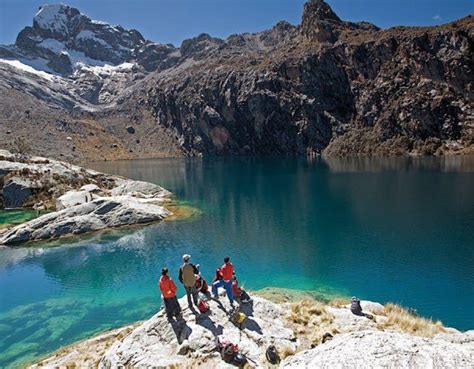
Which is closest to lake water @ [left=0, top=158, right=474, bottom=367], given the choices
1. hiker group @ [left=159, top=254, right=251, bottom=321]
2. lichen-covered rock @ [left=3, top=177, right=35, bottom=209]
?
hiker group @ [left=159, top=254, right=251, bottom=321]

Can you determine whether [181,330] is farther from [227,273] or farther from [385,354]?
[385,354]

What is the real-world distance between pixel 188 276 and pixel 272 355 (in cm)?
559

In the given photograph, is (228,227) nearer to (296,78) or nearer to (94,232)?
(94,232)

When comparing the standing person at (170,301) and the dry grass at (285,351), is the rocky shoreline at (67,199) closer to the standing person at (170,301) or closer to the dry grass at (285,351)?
the standing person at (170,301)

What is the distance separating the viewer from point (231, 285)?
19.4 m

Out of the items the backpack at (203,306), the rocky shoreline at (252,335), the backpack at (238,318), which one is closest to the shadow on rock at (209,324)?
the rocky shoreline at (252,335)

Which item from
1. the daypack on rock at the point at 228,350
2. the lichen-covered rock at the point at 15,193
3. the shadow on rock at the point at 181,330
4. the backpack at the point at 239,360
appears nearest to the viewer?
the backpack at the point at 239,360

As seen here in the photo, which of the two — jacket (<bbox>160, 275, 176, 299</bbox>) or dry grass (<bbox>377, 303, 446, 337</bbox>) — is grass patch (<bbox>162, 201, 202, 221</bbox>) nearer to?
jacket (<bbox>160, 275, 176, 299</bbox>)

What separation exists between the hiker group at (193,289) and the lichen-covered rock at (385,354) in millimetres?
8611

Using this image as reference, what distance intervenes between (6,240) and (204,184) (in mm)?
55492

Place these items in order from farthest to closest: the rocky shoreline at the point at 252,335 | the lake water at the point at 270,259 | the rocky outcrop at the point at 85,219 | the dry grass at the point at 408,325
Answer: the rocky outcrop at the point at 85,219 < the lake water at the point at 270,259 < the dry grass at the point at 408,325 < the rocky shoreline at the point at 252,335

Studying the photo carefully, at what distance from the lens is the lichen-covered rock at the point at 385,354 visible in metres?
8.61

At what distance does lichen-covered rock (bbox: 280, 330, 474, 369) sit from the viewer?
8609mm

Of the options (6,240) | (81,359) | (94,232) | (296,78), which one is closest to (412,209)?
(94,232)
